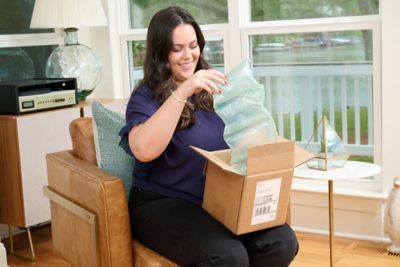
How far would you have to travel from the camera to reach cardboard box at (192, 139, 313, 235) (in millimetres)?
1853

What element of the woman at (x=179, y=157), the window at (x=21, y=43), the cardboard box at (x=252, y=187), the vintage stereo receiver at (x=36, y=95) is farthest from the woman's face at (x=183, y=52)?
the window at (x=21, y=43)

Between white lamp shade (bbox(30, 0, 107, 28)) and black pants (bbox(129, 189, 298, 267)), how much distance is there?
59.9 inches

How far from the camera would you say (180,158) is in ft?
6.90

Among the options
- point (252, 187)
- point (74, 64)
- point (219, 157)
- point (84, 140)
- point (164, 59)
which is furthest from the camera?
point (74, 64)

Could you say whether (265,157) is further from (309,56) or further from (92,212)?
(309,56)

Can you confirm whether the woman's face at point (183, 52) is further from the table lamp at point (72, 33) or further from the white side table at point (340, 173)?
the table lamp at point (72, 33)

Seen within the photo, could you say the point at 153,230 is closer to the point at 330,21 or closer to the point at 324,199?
the point at 324,199

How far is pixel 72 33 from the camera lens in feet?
11.5

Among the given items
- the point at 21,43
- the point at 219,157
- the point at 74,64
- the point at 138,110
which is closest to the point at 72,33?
the point at 74,64

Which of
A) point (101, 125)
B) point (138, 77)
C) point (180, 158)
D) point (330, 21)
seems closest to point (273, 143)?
point (180, 158)

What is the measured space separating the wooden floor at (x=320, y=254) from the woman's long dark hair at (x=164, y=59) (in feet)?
3.64

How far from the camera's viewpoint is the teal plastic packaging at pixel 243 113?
1930 millimetres

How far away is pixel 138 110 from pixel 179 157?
205 mm

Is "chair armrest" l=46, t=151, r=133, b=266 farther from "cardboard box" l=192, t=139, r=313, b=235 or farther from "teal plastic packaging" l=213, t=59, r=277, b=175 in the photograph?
"teal plastic packaging" l=213, t=59, r=277, b=175
